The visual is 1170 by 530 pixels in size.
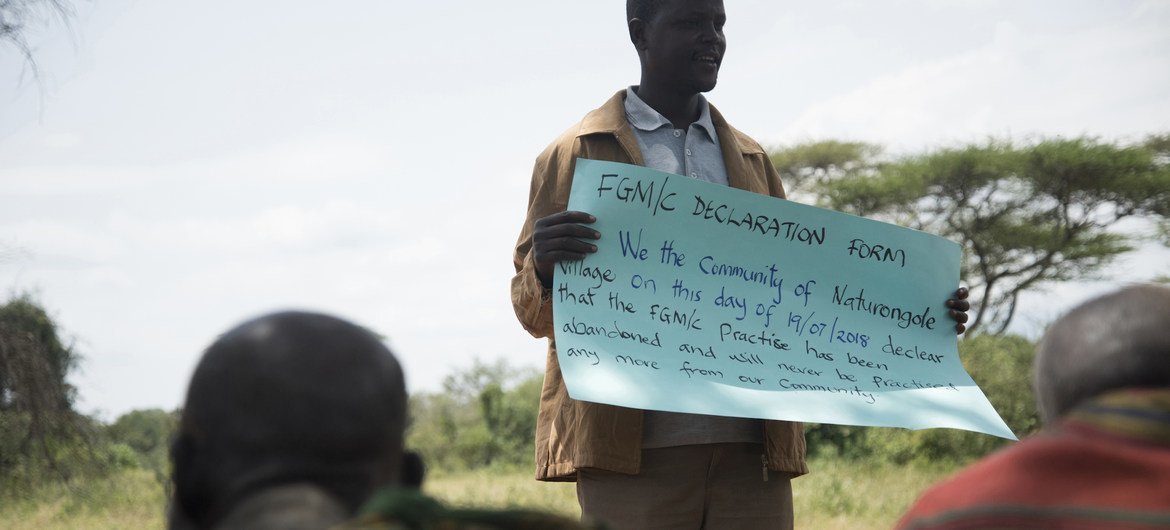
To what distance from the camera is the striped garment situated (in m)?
1.41

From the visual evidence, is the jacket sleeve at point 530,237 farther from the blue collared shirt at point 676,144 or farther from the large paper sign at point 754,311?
the blue collared shirt at point 676,144

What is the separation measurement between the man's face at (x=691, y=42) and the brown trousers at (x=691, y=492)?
3.37ft

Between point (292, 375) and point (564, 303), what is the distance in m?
1.58

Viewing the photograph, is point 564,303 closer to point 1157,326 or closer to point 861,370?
point 861,370

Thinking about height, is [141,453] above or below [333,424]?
above

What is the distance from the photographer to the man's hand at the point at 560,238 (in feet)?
9.20

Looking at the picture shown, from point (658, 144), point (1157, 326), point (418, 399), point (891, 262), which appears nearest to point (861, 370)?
point (891, 262)

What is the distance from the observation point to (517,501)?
8.73 m

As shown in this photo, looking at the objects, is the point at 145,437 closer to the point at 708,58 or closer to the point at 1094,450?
the point at 708,58

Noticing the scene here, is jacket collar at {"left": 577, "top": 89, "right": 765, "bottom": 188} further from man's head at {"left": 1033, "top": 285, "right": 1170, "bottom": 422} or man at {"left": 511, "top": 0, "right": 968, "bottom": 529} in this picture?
man's head at {"left": 1033, "top": 285, "right": 1170, "bottom": 422}

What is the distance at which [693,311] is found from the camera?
2.98m

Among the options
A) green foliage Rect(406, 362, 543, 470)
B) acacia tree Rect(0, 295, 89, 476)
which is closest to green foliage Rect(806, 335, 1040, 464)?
green foliage Rect(406, 362, 543, 470)

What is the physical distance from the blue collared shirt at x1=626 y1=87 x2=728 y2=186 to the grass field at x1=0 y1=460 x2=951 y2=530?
16.7 feet

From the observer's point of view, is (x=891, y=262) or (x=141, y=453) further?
(x=141, y=453)
